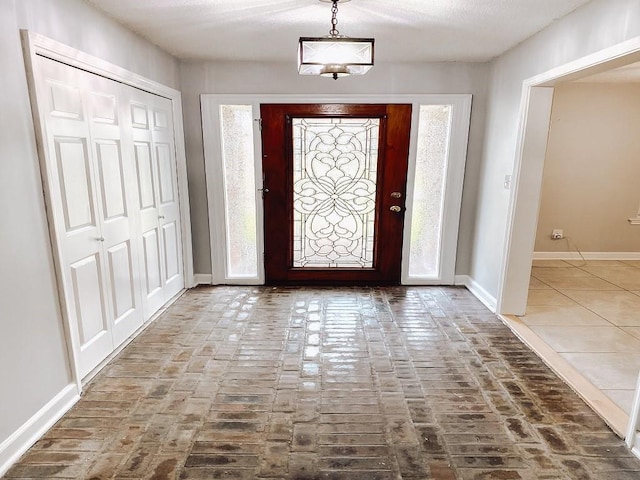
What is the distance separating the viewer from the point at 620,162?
4.84 m

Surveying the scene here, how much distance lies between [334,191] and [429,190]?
0.97 m

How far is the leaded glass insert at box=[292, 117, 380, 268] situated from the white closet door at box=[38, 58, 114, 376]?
6.44ft

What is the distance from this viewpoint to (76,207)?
2.24 m

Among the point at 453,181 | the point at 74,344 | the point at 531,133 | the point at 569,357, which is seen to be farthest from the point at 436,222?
the point at 74,344

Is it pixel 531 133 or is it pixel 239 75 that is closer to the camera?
pixel 531 133

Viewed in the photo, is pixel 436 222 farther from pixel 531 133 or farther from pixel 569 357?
pixel 569 357

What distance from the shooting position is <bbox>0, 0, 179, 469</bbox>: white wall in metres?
1.71

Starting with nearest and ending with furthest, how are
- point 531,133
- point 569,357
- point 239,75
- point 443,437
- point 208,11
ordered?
point 443,437 → point 208,11 → point 569,357 → point 531,133 → point 239,75

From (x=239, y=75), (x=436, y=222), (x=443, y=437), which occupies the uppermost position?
(x=239, y=75)

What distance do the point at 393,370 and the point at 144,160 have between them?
2.41m

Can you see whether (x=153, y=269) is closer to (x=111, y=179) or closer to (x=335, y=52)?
(x=111, y=179)

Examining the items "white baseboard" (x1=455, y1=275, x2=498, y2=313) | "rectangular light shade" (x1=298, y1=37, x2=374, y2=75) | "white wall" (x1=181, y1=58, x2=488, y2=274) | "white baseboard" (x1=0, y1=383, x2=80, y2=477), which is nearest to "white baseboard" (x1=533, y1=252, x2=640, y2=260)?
"white baseboard" (x1=455, y1=275, x2=498, y2=313)

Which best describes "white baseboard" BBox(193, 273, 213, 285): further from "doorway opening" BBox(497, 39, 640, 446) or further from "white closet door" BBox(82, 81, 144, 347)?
"doorway opening" BBox(497, 39, 640, 446)

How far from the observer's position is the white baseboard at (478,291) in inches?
138
